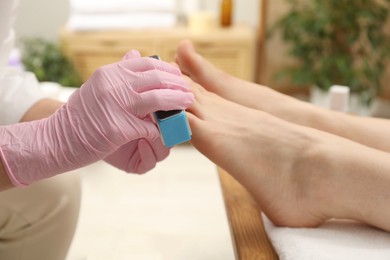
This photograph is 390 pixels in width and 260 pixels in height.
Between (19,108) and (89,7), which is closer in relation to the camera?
(19,108)

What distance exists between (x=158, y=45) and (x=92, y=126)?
206 cm

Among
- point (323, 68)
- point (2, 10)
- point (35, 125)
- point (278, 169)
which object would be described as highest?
→ point (2, 10)

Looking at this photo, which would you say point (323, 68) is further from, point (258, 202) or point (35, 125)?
point (35, 125)

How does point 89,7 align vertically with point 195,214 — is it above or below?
above

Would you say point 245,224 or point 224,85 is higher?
point 224,85

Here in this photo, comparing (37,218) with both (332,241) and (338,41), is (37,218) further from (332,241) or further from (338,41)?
(338,41)

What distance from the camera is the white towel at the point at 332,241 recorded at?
1.07m

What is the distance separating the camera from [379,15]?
3027 mm

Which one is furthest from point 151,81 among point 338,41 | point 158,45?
point 338,41

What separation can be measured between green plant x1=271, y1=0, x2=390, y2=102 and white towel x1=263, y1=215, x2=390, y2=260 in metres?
1.94

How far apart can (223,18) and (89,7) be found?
30.3 inches

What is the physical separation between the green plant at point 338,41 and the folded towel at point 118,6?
65 cm

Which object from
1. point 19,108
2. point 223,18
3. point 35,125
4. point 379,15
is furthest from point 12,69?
point 379,15

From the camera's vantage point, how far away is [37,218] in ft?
4.64
